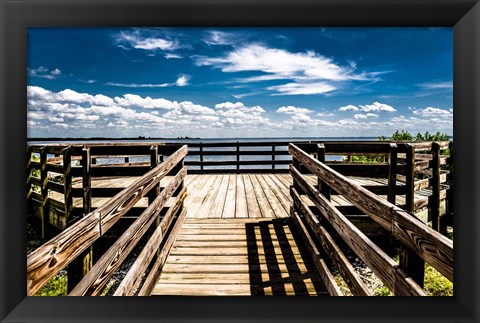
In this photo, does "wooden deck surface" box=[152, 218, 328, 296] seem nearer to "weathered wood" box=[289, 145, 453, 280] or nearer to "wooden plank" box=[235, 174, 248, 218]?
"wooden plank" box=[235, 174, 248, 218]

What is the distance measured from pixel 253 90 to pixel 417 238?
67516 millimetres

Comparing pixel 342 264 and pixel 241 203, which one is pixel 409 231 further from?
pixel 241 203

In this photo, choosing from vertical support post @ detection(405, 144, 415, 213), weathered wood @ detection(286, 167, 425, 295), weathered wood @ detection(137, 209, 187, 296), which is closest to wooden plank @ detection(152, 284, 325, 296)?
weathered wood @ detection(137, 209, 187, 296)

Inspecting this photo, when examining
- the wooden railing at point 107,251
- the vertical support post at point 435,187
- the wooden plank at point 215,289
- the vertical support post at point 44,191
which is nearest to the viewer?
the wooden railing at point 107,251

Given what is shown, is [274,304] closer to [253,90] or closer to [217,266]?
[217,266]

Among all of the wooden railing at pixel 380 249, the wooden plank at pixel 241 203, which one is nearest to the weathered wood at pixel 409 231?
the wooden railing at pixel 380 249

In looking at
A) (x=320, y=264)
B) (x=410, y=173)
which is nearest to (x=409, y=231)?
(x=320, y=264)

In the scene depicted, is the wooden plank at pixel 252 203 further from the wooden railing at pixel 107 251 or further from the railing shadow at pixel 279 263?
the wooden railing at pixel 107 251

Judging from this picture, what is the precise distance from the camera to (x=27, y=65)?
5.88 ft
